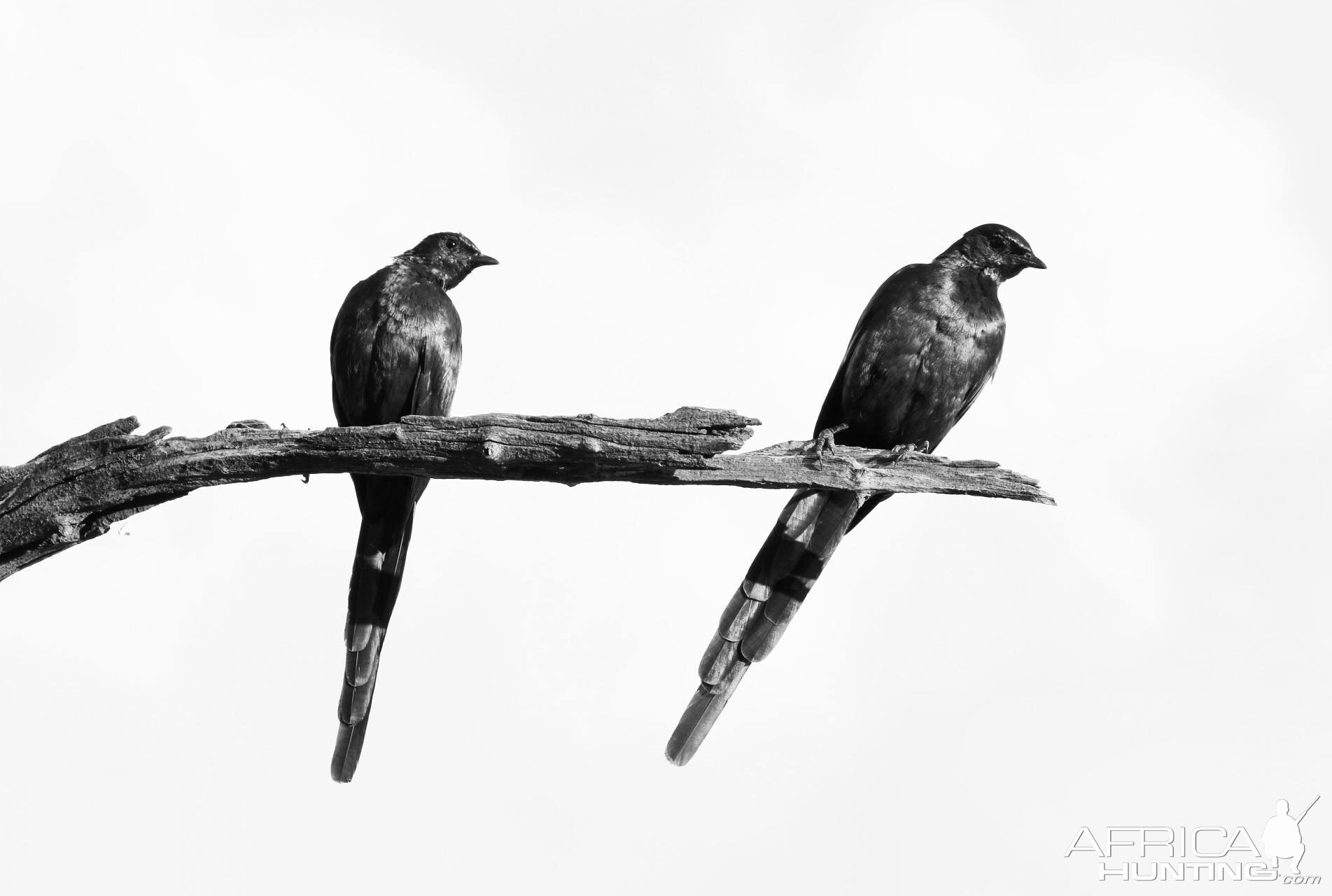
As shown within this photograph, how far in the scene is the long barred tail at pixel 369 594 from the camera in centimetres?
657

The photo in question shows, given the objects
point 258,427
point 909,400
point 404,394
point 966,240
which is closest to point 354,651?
point 404,394

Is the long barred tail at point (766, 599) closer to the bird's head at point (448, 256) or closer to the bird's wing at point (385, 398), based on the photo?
the bird's wing at point (385, 398)

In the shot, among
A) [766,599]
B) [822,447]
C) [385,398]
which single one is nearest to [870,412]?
[766,599]

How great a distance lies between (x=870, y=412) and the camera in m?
6.64

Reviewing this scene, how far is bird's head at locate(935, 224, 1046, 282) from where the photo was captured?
277 inches

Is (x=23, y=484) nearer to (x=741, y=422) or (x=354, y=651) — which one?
(x=354, y=651)

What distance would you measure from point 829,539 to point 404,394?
2.24 m

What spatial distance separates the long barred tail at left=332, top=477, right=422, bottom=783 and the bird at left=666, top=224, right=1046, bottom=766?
1512 mm

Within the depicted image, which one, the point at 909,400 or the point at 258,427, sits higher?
the point at 909,400

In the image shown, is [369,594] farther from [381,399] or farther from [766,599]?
[766,599]

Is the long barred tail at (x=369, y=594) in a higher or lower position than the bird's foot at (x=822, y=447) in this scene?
lower

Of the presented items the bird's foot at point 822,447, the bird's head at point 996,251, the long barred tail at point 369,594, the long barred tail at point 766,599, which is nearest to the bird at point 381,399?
the long barred tail at point 369,594

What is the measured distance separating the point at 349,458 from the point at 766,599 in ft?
7.90

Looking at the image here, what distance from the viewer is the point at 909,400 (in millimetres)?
6586
